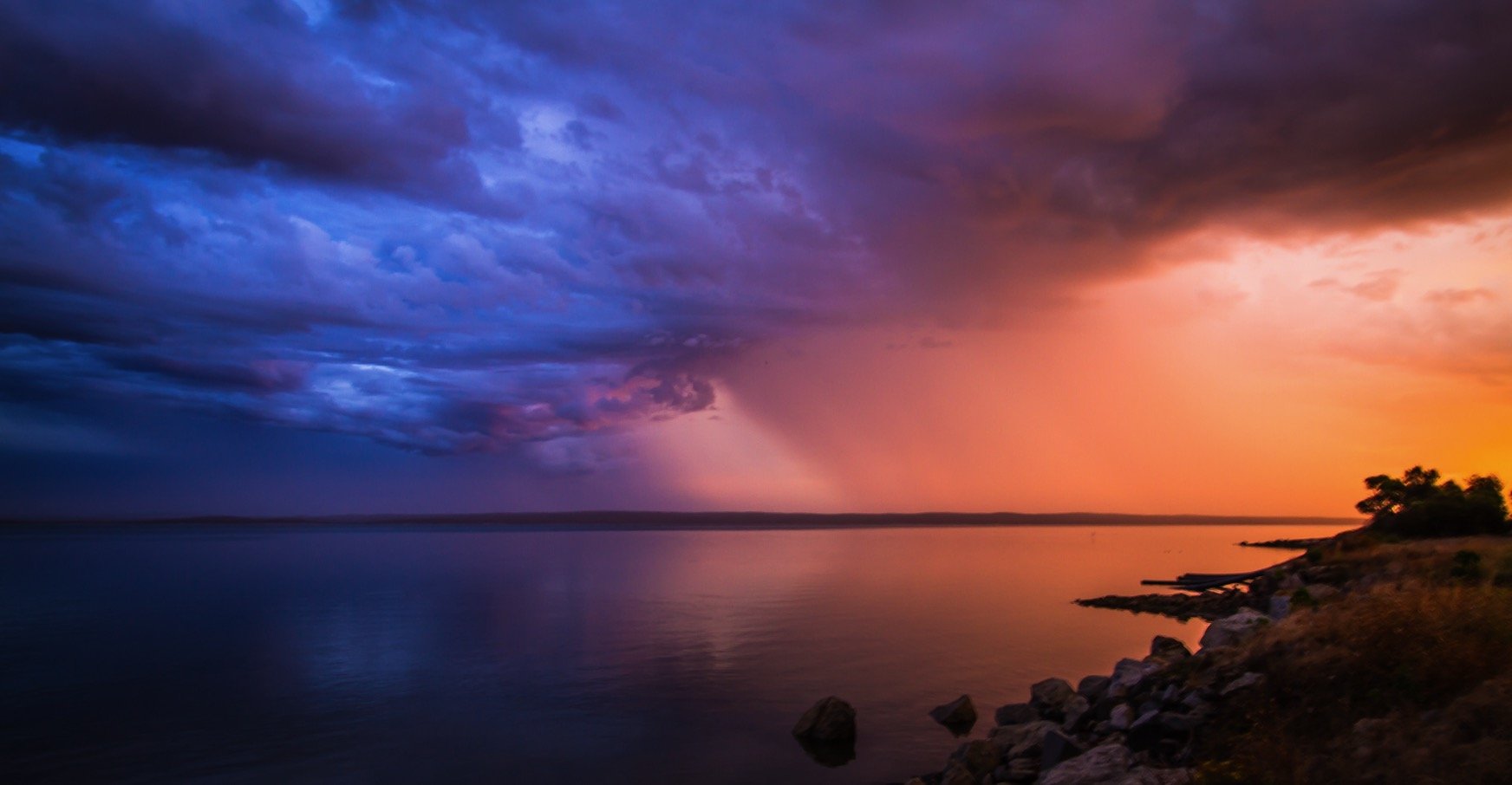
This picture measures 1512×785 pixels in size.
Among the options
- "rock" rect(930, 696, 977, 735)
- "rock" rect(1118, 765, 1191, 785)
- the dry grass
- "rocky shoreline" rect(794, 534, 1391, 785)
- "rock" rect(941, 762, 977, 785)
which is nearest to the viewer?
the dry grass

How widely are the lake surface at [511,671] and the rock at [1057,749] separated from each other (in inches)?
193


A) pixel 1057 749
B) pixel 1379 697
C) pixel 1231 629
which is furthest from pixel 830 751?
pixel 1379 697

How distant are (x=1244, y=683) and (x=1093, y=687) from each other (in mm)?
10016

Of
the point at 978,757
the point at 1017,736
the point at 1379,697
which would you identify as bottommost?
the point at 978,757

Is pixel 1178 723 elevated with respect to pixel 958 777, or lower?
elevated

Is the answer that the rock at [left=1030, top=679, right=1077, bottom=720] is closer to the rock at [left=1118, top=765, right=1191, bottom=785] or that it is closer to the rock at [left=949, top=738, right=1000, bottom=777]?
the rock at [left=949, top=738, right=1000, bottom=777]

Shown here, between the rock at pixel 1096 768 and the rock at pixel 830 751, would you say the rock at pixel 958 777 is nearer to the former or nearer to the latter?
the rock at pixel 1096 768

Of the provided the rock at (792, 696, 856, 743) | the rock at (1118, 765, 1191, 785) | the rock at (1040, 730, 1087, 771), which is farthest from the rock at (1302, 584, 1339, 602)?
the rock at (1118, 765, 1191, 785)

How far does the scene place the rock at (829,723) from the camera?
23891mm

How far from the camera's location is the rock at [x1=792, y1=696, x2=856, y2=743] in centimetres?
2389

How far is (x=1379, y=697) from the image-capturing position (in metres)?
13.5

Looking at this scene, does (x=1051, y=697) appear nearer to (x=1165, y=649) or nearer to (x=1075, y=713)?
(x=1075, y=713)

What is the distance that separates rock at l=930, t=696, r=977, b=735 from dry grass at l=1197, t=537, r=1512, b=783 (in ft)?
32.7

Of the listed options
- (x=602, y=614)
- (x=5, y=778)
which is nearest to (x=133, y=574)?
(x=602, y=614)
